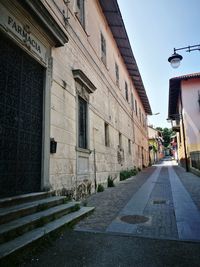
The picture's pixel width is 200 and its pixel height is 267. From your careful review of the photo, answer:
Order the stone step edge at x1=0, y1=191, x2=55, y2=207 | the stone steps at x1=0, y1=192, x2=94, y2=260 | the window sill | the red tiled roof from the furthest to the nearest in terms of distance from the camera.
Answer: the red tiled roof < the window sill < the stone step edge at x1=0, y1=191, x2=55, y2=207 < the stone steps at x1=0, y1=192, x2=94, y2=260

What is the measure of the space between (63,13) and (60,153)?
4525mm

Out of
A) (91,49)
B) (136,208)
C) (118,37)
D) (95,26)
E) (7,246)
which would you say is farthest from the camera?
(118,37)

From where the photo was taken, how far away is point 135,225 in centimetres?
415

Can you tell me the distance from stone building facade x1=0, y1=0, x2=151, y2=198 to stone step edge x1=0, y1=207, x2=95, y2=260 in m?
1.15

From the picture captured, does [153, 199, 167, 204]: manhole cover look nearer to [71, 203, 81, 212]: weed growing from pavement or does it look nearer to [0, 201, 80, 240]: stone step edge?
[71, 203, 81, 212]: weed growing from pavement

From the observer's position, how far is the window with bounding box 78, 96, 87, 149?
24.8ft

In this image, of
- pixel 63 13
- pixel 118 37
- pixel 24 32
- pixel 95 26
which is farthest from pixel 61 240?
pixel 118 37

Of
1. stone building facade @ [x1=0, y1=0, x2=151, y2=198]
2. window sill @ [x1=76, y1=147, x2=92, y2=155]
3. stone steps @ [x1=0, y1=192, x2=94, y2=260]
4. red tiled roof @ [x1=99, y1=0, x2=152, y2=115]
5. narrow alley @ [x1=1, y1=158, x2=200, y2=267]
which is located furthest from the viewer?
red tiled roof @ [x1=99, y1=0, x2=152, y2=115]

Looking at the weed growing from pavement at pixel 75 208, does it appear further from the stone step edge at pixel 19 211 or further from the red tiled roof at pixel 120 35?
the red tiled roof at pixel 120 35

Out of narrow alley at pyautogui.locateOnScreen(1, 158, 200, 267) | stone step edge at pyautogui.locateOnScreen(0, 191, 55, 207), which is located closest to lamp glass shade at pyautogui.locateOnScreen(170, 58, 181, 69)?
narrow alley at pyautogui.locateOnScreen(1, 158, 200, 267)

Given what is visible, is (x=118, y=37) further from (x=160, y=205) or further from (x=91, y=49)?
(x=160, y=205)

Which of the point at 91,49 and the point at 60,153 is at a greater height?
the point at 91,49

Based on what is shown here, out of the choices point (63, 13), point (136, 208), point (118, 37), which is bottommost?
point (136, 208)

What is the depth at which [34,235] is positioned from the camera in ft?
10.00
